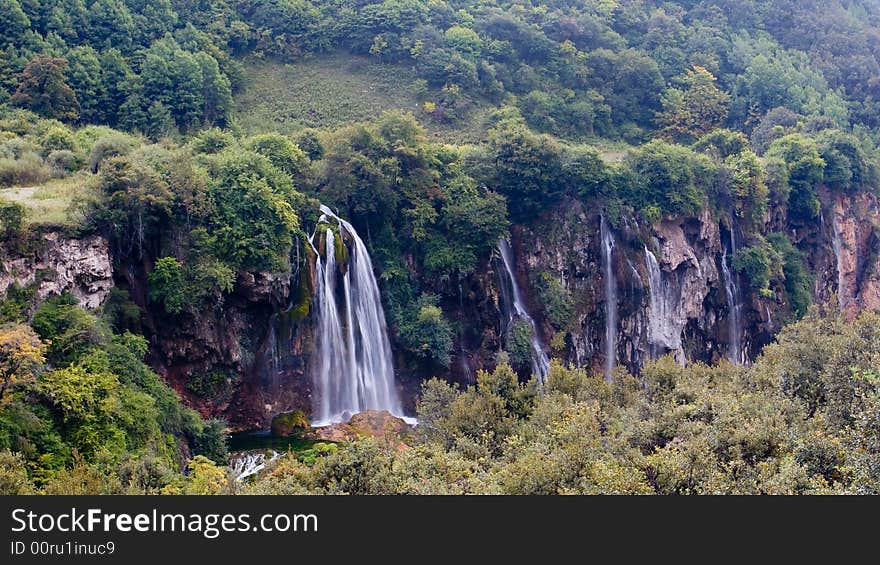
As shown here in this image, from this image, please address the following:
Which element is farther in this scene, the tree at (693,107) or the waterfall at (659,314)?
the tree at (693,107)

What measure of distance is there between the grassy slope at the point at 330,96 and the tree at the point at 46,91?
364 inches

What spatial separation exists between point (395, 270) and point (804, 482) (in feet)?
68.3

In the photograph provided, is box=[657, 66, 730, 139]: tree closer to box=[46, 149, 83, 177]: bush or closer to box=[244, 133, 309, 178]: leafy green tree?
box=[244, 133, 309, 178]: leafy green tree

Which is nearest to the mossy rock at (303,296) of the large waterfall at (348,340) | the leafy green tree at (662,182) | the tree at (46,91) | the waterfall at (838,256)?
the large waterfall at (348,340)

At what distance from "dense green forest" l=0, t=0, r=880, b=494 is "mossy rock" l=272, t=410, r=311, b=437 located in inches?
114

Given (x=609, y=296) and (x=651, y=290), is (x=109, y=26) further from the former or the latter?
(x=651, y=290)

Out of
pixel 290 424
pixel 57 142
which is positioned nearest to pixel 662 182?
pixel 290 424

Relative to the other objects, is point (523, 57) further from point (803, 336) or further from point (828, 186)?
point (803, 336)

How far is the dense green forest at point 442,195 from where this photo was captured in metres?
16.1

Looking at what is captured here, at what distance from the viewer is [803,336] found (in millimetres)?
22656

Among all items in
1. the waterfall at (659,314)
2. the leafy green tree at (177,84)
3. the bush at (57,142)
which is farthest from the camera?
the leafy green tree at (177,84)

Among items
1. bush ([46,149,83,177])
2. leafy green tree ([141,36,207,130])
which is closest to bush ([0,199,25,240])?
bush ([46,149,83,177])

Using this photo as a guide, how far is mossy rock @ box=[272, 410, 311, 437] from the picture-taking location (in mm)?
26359

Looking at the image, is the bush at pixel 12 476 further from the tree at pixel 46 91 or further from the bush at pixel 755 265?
the bush at pixel 755 265
